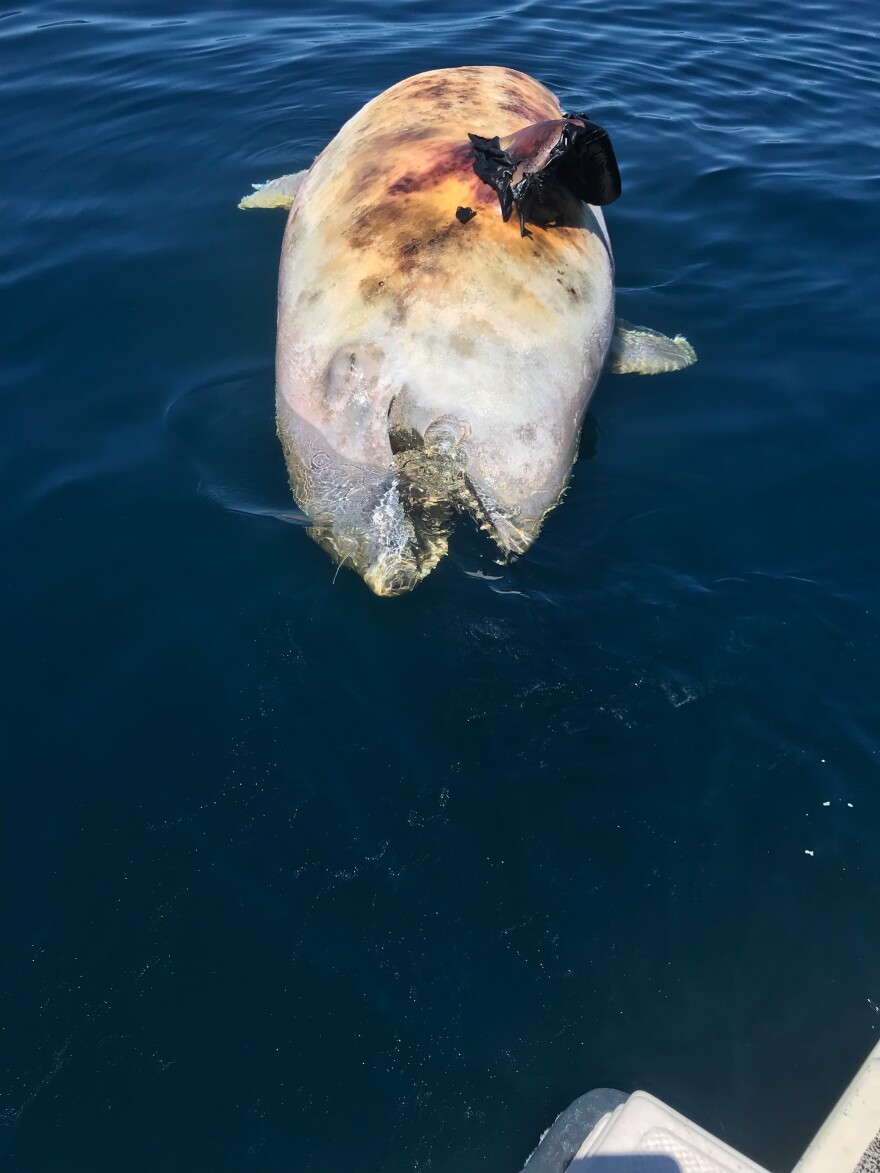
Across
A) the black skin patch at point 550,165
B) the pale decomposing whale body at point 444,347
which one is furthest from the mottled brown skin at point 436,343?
the black skin patch at point 550,165

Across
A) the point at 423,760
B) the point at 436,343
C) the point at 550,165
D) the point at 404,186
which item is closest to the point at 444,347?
the point at 436,343

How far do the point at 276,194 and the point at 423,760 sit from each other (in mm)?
6926

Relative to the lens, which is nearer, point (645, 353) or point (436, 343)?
point (436, 343)

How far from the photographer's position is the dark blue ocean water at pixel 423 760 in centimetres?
387

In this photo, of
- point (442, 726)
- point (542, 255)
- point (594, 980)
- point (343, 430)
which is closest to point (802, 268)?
point (542, 255)

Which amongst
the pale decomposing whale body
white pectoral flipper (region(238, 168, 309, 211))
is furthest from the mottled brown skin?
white pectoral flipper (region(238, 168, 309, 211))

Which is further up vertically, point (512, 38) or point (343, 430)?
point (512, 38)

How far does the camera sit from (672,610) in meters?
5.67

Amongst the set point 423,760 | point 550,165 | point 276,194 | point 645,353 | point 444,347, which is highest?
point 550,165

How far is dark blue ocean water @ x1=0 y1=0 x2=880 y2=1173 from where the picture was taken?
3.87 metres

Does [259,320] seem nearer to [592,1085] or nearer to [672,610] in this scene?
[672,610]

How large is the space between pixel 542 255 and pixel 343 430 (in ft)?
5.99

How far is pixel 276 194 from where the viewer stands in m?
9.34

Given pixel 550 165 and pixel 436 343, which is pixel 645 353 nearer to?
pixel 550 165
